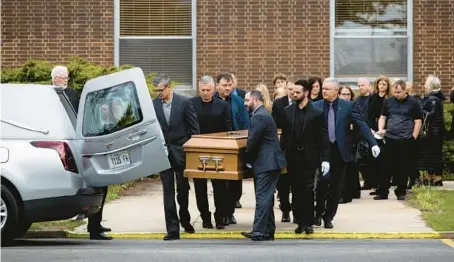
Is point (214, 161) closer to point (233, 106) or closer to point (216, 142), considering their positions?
point (216, 142)

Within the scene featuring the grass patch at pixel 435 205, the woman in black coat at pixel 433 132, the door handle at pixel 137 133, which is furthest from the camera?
the woman in black coat at pixel 433 132

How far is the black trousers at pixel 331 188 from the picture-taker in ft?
47.5

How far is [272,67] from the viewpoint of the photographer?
71.7ft

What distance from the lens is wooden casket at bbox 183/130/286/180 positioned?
44.2 ft

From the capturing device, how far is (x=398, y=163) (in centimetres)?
1764

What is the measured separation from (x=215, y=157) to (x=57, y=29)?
9.19 m

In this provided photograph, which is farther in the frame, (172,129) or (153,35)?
(153,35)

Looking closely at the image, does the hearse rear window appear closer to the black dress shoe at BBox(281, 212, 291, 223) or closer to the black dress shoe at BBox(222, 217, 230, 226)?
the black dress shoe at BBox(222, 217, 230, 226)

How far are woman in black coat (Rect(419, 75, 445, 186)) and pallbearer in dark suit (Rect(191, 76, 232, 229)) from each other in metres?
5.05

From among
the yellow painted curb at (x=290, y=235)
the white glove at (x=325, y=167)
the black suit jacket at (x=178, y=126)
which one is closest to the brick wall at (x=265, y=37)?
the white glove at (x=325, y=167)

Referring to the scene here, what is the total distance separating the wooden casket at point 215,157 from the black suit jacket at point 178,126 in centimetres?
8

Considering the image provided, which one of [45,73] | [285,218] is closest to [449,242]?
[285,218]

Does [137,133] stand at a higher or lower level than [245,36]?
lower

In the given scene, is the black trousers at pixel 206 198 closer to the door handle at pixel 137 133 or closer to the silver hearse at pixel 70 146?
the silver hearse at pixel 70 146
